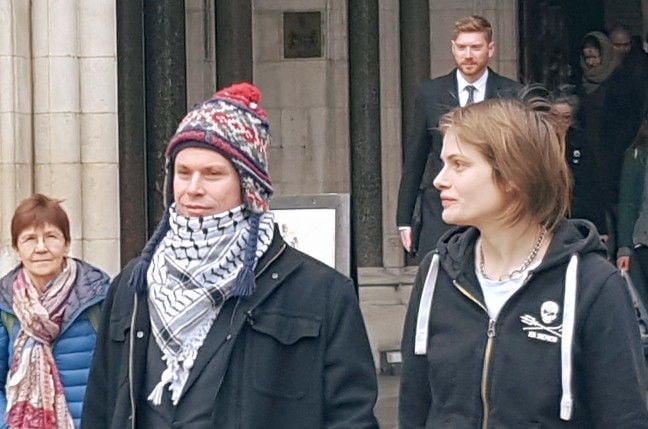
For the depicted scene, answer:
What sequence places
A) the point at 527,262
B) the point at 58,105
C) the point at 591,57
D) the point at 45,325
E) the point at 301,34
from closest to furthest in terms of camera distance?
the point at 527,262 < the point at 45,325 < the point at 58,105 < the point at 591,57 < the point at 301,34

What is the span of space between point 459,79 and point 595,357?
4368 mm

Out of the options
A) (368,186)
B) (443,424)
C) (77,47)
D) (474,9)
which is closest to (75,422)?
(443,424)

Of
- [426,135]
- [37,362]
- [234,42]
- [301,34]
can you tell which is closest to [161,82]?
[234,42]

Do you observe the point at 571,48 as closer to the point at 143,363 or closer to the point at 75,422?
the point at 75,422

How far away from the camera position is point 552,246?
4074 mm

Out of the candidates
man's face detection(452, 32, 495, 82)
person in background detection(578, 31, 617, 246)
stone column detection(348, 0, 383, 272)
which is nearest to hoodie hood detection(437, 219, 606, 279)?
man's face detection(452, 32, 495, 82)

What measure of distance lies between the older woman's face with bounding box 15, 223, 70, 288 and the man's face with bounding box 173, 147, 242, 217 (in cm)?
180

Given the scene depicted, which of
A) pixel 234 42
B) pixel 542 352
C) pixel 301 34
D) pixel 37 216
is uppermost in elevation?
pixel 301 34

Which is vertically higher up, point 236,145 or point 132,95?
point 132,95

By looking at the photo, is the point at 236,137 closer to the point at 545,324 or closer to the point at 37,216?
the point at 545,324

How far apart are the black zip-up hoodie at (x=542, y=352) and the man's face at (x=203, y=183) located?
62 centimetres

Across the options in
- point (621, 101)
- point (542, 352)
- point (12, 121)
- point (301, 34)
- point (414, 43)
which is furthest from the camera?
point (301, 34)

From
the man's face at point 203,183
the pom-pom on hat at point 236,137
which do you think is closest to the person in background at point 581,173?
the pom-pom on hat at point 236,137

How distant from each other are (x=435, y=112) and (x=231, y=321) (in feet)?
13.1
